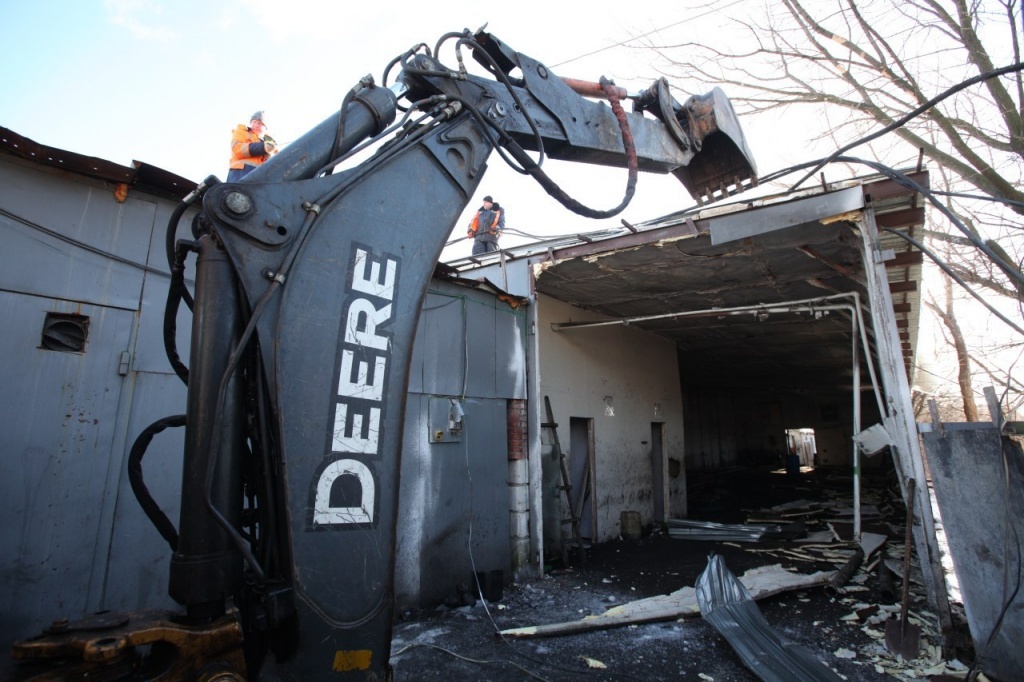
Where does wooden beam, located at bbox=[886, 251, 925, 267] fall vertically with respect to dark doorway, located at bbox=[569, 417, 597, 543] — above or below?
A: above

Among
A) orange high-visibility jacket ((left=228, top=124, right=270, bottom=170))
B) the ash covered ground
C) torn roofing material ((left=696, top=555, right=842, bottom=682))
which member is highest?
orange high-visibility jacket ((left=228, top=124, right=270, bottom=170))

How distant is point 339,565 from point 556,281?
24.0ft

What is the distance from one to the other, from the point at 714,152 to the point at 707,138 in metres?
0.12

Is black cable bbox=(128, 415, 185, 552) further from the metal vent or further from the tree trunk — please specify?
the tree trunk

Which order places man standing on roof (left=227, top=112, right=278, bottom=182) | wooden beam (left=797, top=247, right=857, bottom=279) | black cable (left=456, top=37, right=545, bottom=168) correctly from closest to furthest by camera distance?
black cable (left=456, top=37, right=545, bottom=168), man standing on roof (left=227, top=112, right=278, bottom=182), wooden beam (left=797, top=247, right=857, bottom=279)

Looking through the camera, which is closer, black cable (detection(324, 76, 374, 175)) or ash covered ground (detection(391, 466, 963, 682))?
black cable (detection(324, 76, 374, 175))

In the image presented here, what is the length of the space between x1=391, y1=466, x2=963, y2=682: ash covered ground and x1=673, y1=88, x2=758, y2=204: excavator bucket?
382 cm

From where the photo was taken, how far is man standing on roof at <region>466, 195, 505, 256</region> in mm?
10353

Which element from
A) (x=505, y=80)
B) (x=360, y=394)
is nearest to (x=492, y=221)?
(x=505, y=80)

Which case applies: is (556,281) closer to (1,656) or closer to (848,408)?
(1,656)

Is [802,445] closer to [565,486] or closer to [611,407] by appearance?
[611,407]

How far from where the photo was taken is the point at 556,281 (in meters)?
8.84

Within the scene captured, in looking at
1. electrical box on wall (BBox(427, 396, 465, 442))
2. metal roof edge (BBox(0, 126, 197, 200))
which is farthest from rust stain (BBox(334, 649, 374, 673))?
electrical box on wall (BBox(427, 396, 465, 442))

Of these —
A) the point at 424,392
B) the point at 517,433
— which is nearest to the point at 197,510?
the point at 424,392
